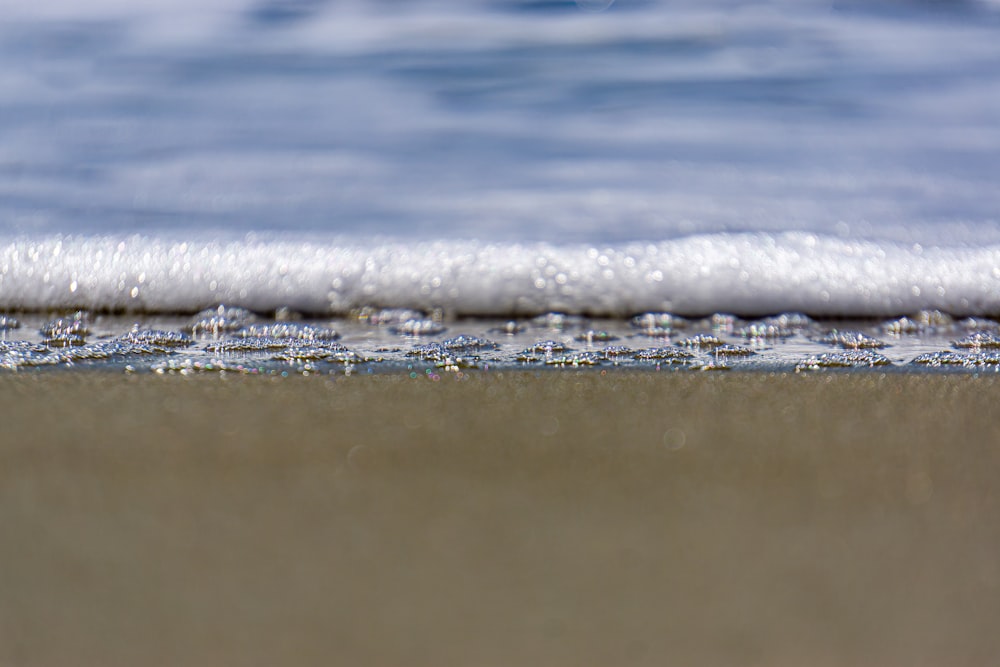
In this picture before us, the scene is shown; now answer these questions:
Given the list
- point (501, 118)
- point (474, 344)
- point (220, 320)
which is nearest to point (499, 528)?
point (474, 344)

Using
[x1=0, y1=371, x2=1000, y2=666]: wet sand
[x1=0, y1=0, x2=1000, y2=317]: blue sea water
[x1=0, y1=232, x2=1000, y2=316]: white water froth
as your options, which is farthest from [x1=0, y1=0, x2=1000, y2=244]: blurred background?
[x1=0, y1=371, x2=1000, y2=666]: wet sand

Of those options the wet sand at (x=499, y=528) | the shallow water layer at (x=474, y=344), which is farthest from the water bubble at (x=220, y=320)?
the wet sand at (x=499, y=528)

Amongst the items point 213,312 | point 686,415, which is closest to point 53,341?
point 213,312

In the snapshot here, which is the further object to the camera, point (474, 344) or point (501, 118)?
point (501, 118)

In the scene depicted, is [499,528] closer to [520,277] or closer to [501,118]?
[520,277]

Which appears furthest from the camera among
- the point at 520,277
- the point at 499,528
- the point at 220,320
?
the point at 520,277

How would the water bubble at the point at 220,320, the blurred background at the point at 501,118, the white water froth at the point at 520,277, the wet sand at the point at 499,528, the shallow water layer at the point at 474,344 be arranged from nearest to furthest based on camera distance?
1. the wet sand at the point at 499,528
2. the shallow water layer at the point at 474,344
3. the water bubble at the point at 220,320
4. the white water froth at the point at 520,277
5. the blurred background at the point at 501,118

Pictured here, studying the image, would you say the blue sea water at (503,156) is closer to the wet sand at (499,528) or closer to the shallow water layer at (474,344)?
the shallow water layer at (474,344)

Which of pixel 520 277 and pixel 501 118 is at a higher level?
pixel 501 118
